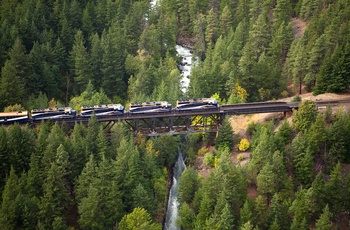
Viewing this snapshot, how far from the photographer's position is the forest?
9694 centimetres

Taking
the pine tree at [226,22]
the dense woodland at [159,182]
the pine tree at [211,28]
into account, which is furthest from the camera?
the pine tree at [211,28]

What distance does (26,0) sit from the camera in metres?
175

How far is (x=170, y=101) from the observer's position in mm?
130250

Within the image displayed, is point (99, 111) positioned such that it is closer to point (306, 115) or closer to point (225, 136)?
point (225, 136)

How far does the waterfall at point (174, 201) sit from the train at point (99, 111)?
11.5 metres

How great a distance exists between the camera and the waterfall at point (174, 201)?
359 feet

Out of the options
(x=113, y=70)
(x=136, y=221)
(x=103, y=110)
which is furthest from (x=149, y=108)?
(x=113, y=70)

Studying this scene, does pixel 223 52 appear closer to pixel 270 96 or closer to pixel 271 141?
pixel 270 96

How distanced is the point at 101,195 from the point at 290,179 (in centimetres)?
3340

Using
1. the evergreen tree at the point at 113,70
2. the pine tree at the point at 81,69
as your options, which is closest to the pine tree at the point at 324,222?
the evergreen tree at the point at 113,70

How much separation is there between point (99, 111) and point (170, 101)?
19705mm

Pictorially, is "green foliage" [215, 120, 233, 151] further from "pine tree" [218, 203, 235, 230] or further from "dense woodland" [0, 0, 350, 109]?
"pine tree" [218, 203, 235, 230]

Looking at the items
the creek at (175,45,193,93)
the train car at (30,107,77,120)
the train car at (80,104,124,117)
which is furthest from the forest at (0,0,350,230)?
the train car at (80,104,124,117)

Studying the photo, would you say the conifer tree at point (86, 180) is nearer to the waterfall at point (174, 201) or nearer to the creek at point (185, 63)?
the waterfall at point (174, 201)
